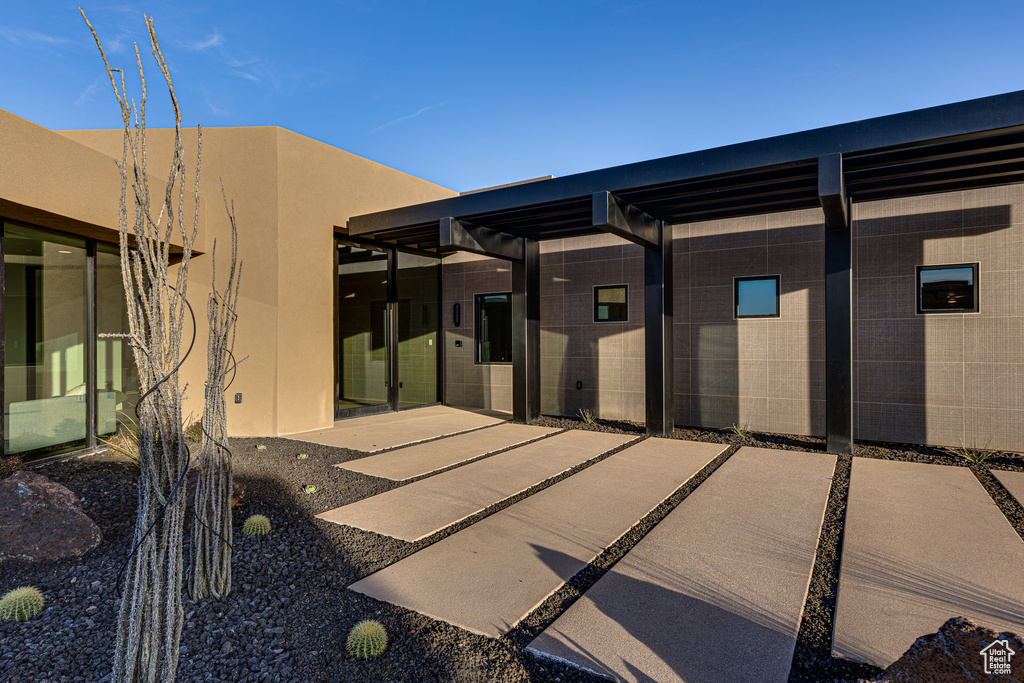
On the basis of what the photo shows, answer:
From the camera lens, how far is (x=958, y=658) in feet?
4.62

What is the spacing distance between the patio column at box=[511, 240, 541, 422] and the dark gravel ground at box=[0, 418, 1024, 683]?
4.10m

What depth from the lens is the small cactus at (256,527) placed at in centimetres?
322

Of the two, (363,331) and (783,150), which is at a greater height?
(783,150)

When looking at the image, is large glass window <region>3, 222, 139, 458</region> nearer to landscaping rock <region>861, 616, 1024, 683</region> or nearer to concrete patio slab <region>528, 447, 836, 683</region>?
concrete patio slab <region>528, 447, 836, 683</region>

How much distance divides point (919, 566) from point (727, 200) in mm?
4300

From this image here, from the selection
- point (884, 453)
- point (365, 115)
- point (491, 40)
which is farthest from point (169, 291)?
point (365, 115)

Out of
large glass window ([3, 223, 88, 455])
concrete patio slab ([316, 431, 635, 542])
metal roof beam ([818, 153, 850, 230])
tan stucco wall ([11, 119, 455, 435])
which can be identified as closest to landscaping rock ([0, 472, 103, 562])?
concrete patio slab ([316, 431, 635, 542])

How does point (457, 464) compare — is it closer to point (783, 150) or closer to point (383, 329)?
point (383, 329)

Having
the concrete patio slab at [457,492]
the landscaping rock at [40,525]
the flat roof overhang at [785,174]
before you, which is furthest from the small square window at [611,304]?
the landscaping rock at [40,525]

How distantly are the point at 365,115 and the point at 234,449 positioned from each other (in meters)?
10.1

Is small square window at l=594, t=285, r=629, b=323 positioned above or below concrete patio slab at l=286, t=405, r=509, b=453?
above

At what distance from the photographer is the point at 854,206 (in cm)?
647

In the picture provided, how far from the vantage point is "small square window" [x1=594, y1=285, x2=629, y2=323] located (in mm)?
8156

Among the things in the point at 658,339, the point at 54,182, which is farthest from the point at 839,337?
the point at 54,182
